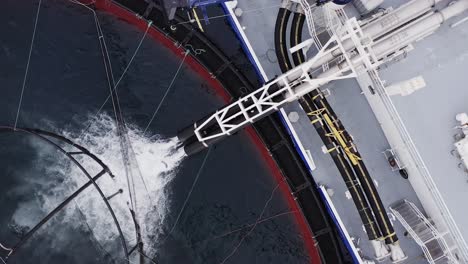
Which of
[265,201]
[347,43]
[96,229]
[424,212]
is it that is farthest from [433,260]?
[96,229]

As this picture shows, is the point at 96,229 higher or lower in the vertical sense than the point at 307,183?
higher

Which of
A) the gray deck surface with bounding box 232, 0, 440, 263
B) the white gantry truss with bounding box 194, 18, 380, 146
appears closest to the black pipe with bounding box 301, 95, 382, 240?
the gray deck surface with bounding box 232, 0, 440, 263

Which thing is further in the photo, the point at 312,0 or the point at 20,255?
the point at 20,255

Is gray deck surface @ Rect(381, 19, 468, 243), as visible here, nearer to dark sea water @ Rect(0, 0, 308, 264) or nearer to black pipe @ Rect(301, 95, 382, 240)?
black pipe @ Rect(301, 95, 382, 240)

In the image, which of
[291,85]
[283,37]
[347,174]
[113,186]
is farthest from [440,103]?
[113,186]

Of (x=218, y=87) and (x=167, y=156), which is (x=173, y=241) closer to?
(x=167, y=156)

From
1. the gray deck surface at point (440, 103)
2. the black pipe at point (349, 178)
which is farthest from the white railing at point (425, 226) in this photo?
the gray deck surface at point (440, 103)

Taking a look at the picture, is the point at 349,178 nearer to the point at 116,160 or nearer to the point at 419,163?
the point at 419,163
